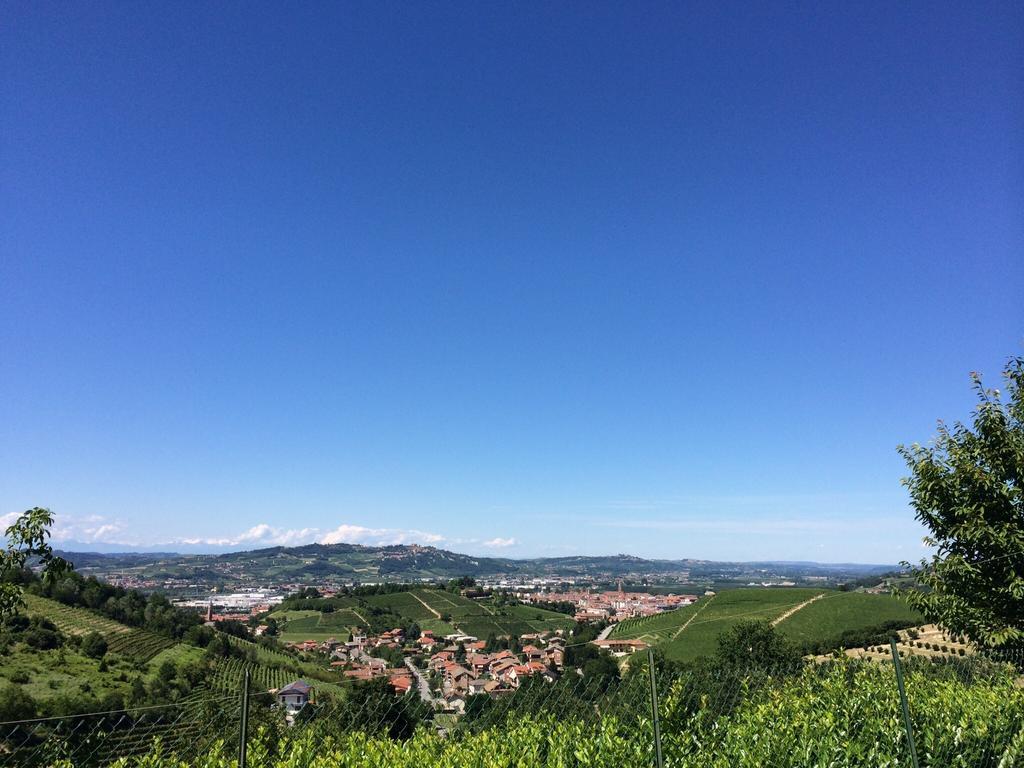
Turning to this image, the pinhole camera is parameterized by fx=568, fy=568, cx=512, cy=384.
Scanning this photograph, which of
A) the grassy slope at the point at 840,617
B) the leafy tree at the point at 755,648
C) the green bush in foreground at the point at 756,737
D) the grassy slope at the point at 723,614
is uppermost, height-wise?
the green bush in foreground at the point at 756,737

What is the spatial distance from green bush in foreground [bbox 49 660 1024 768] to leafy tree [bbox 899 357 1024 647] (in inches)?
31.4

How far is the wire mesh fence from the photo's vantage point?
3184 millimetres

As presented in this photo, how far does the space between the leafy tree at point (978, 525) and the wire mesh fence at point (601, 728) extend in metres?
0.67

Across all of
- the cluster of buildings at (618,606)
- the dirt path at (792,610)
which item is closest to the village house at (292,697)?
the dirt path at (792,610)

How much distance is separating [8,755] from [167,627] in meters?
86.3

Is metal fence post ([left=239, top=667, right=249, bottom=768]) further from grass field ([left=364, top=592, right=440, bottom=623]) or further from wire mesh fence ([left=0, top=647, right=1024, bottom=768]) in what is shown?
grass field ([left=364, top=592, right=440, bottom=623])

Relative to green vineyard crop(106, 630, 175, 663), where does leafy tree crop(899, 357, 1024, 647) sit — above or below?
above

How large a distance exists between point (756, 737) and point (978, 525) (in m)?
3.54

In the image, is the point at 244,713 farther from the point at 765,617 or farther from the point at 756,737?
the point at 765,617

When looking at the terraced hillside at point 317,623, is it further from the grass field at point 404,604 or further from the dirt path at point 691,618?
the dirt path at point 691,618

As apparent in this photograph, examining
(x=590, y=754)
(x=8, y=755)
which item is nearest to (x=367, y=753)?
(x=590, y=754)

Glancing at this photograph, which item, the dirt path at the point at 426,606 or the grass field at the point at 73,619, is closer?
the grass field at the point at 73,619

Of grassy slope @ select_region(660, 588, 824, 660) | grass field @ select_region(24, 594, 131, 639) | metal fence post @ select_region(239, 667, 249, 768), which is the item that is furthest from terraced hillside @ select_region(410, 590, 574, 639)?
metal fence post @ select_region(239, 667, 249, 768)

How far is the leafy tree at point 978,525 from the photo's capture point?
19.2 feet
